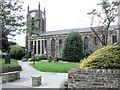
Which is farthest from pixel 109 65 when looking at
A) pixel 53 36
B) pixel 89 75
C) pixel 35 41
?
pixel 35 41

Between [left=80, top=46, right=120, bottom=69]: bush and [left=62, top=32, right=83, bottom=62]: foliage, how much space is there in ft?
99.1

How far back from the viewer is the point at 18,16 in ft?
73.2

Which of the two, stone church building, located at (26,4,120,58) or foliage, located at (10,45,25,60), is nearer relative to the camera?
foliage, located at (10,45,25,60)

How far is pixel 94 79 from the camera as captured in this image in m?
8.90

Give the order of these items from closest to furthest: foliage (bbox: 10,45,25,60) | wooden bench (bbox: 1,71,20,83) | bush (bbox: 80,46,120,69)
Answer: bush (bbox: 80,46,120,69) < wooden bench (bbox: 1,71,20,83) < foliage (bbox: 10,45,25,60)

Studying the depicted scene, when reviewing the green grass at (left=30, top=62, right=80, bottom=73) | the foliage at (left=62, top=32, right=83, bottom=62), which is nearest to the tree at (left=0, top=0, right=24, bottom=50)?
the green grass at (left=30, top=62, right=80, bottom=73)

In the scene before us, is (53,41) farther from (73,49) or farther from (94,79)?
(94,79)

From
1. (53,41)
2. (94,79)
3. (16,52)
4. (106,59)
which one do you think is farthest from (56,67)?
(53,41)

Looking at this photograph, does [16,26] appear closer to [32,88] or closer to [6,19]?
[6,19]

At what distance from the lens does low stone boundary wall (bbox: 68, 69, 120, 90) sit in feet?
28.3

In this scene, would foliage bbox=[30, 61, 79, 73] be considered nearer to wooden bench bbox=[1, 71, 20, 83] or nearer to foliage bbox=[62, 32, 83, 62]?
wooden bench bbox=[1, 71, 20, 83]

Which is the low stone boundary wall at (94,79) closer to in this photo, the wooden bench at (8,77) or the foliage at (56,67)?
the wooden bench at (8,77)

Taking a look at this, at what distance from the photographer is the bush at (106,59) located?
9.02 meters

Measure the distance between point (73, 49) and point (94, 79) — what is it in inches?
1237
